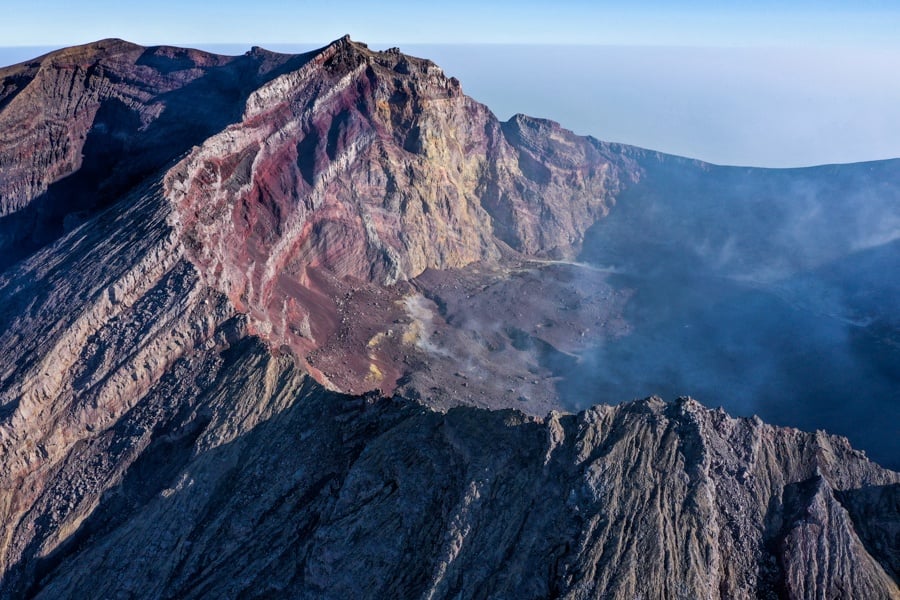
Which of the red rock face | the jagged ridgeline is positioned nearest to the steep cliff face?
the jagged ridgeline

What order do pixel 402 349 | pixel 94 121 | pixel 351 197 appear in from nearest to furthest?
pixel 402 349, pixel 94 121, pixel 351 197

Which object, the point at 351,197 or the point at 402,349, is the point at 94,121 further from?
the point at 402,349

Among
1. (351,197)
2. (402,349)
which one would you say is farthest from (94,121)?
(402,349)

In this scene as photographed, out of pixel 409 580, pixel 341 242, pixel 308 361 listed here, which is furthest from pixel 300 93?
pixel 409 580

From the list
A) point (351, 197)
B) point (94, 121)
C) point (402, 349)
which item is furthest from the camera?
point (351, 197)

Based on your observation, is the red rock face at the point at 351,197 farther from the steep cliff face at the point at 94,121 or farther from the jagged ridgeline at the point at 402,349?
the steep cliff face at the point at 94,121

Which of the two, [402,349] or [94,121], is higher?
[94,121]
